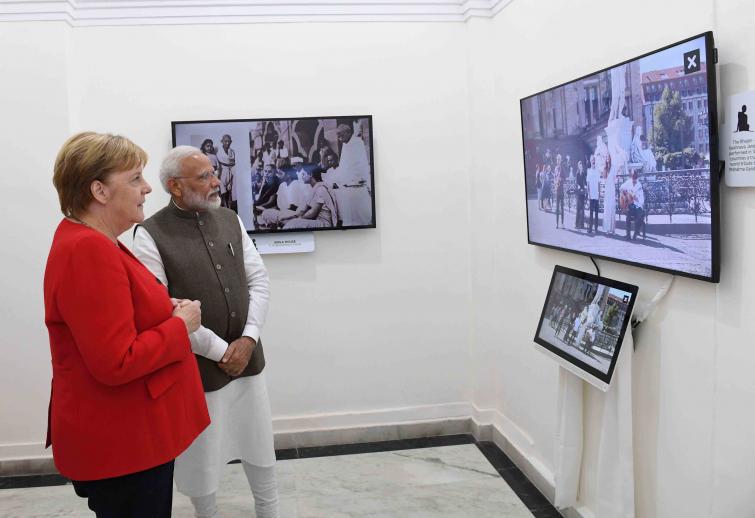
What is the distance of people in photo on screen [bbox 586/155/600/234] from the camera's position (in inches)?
97.4

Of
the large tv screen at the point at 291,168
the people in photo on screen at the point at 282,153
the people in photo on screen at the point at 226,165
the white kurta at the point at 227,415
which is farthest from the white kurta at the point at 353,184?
the white kurta at the point at 227,415

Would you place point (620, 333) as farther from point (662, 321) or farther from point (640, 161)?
point (640, 161)

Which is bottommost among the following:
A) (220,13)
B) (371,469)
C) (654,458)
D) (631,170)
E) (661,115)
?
(371,469)

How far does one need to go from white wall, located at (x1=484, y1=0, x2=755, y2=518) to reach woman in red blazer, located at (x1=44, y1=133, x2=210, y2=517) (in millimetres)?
1550

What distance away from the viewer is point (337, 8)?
12.5ft

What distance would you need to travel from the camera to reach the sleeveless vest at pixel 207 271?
2525 mm

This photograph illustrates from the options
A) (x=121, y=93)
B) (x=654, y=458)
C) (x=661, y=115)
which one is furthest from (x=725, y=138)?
(x=121, y=93)

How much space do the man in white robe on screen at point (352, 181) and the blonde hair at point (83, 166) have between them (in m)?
2.14

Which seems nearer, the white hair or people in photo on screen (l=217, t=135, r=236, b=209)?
the white hair

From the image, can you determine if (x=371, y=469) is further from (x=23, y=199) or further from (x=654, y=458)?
(x=23, y=199)

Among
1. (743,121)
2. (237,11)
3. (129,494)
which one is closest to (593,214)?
(743,121)

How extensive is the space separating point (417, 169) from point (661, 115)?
6.62ft

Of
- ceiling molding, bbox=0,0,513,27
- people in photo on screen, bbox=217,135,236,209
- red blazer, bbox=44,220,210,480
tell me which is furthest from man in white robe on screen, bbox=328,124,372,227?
red blazer, bbox=44,220,210,480

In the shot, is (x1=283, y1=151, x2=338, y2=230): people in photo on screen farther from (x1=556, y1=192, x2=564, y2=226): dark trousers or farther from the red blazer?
the red blazer
